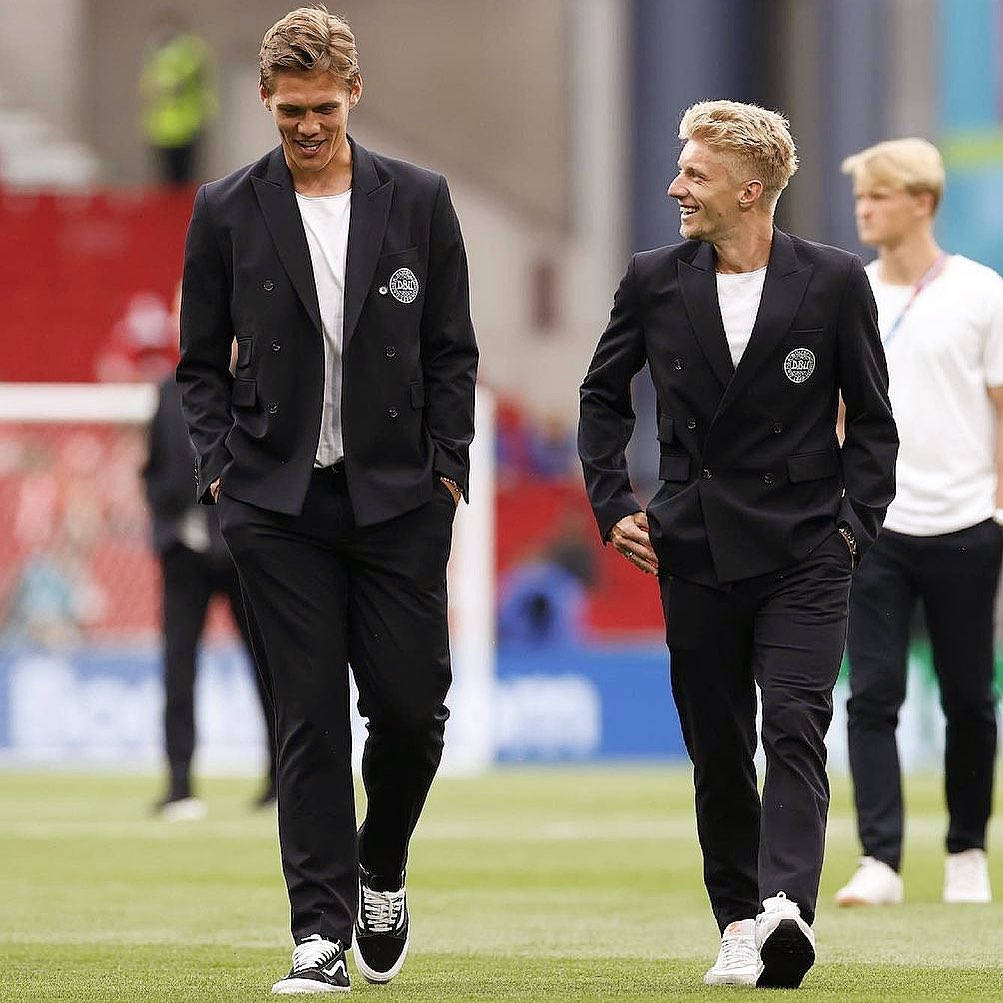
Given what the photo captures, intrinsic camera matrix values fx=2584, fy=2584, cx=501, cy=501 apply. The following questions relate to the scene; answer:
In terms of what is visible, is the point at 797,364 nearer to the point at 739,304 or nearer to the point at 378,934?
the point at 739,304

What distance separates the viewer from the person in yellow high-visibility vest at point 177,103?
24922 mm

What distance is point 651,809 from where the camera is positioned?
12039 mm

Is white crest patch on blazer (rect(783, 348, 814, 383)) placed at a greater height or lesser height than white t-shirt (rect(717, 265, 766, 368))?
lesser

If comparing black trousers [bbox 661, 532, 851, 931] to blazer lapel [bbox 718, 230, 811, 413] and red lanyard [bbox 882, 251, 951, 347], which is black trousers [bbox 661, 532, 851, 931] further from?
red lanyard [bbox 882, 251, 951, 347]

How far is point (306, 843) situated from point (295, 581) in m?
0.57

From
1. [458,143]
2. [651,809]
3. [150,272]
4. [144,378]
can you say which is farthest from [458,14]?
[651,809]

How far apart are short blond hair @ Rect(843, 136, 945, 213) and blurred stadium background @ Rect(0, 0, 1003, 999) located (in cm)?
321

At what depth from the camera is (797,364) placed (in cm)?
589

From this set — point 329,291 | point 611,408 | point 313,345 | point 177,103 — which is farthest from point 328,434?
point 177,103

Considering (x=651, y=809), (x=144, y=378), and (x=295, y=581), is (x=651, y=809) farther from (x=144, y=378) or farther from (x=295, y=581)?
(x=144, y=378)

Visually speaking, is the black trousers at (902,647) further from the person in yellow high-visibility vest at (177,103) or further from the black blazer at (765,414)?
the person in yellow high-visibility vest at (177,103)

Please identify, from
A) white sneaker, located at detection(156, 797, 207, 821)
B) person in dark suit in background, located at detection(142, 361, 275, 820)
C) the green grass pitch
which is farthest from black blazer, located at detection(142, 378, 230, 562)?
the green grass pitch

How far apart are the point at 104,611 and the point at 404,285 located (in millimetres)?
10497

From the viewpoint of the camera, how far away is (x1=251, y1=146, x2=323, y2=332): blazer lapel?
18.5 ft
